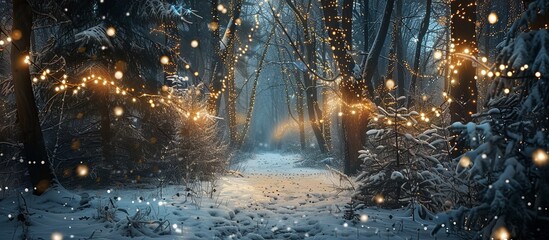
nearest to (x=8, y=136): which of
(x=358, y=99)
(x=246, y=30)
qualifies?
(x=358, y=99)

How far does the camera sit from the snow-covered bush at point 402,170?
7.48 m

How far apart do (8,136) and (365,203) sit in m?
9.69

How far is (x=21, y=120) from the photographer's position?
769cm

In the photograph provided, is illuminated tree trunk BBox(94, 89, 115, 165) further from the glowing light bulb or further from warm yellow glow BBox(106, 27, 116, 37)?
warm yellow glow BBox(106, 27, 116, 37)

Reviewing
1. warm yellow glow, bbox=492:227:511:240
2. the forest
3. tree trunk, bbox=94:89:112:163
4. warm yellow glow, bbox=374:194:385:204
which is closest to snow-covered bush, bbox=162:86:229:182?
the forest

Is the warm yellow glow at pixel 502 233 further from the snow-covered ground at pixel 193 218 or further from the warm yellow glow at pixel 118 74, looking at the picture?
the warm yellow glow at pixel 118 74

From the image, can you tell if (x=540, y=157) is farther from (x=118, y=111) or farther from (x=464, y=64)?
(x=118, y=111)

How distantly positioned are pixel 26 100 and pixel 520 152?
8.77 m

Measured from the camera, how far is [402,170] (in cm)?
794

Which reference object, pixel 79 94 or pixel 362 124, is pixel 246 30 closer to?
pixel 362 124

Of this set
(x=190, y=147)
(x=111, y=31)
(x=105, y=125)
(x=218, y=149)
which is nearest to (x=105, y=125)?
(x=105, y=125)

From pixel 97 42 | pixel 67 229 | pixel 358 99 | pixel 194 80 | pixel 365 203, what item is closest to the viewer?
pixel 67 229

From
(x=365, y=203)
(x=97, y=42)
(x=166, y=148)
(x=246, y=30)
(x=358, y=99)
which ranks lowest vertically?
(x=365, y=203)

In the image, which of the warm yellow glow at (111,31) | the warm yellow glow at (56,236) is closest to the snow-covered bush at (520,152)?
the warm yellow glow at (56,236)
